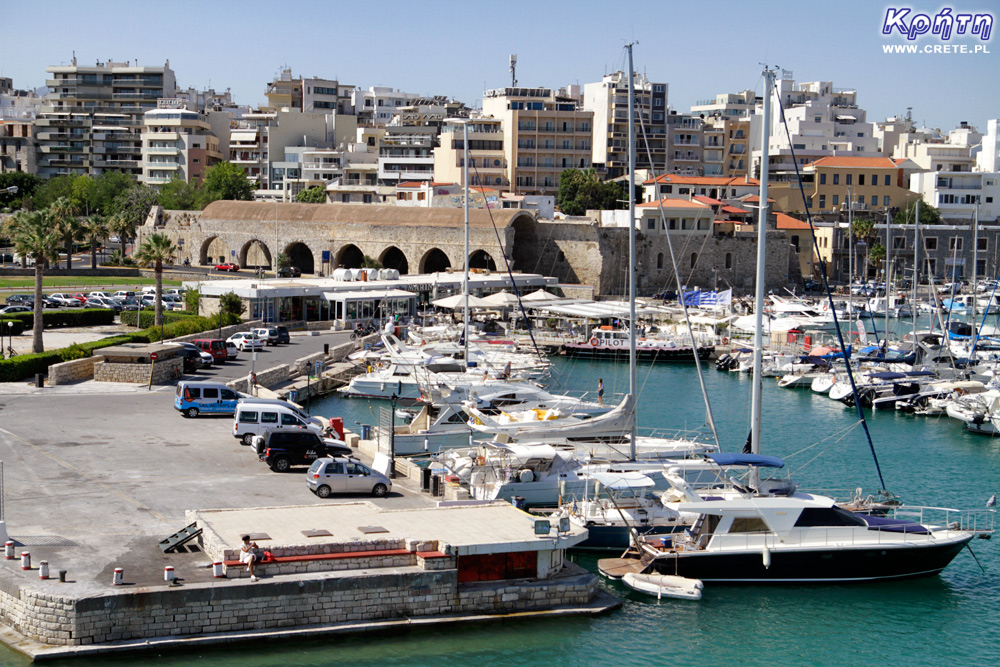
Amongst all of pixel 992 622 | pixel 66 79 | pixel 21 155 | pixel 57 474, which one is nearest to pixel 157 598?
pixel 57 474

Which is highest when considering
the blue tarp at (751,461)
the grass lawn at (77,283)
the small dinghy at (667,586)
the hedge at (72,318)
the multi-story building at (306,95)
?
the multi-story building at (306,95)

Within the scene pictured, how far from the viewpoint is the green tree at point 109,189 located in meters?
103

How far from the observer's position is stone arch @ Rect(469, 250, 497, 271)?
78688 millimetres

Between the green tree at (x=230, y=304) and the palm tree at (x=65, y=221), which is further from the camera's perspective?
the palm tree at (x=65, y=221)

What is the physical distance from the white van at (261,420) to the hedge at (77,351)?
11543 millimetres

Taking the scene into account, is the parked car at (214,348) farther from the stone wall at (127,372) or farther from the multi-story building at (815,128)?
the multi-story building at (815,128)

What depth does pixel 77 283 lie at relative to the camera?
7031cm

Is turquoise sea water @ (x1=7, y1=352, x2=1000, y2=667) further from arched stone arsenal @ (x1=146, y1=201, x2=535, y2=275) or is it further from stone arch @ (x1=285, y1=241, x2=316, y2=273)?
stone arch @ (x1=285, y1=241, x2=316, y2=273)

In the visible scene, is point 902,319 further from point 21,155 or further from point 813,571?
point 21,155

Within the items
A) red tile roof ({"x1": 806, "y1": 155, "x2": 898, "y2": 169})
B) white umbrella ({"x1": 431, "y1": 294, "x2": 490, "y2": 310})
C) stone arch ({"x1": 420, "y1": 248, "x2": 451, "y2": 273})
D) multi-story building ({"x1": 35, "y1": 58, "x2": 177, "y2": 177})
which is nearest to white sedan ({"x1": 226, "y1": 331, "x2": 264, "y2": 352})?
white umbrella ({"x1": 431, "y1": 294, "x2": 490, "y2": 310})

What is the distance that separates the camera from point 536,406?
36.5 meters

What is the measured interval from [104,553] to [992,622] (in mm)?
17006

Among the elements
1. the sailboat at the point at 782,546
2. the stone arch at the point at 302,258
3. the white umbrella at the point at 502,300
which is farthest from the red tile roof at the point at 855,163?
the sailboat at the point at 782,546

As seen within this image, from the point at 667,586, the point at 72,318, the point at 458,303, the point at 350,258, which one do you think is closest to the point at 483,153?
the point at 350,258
